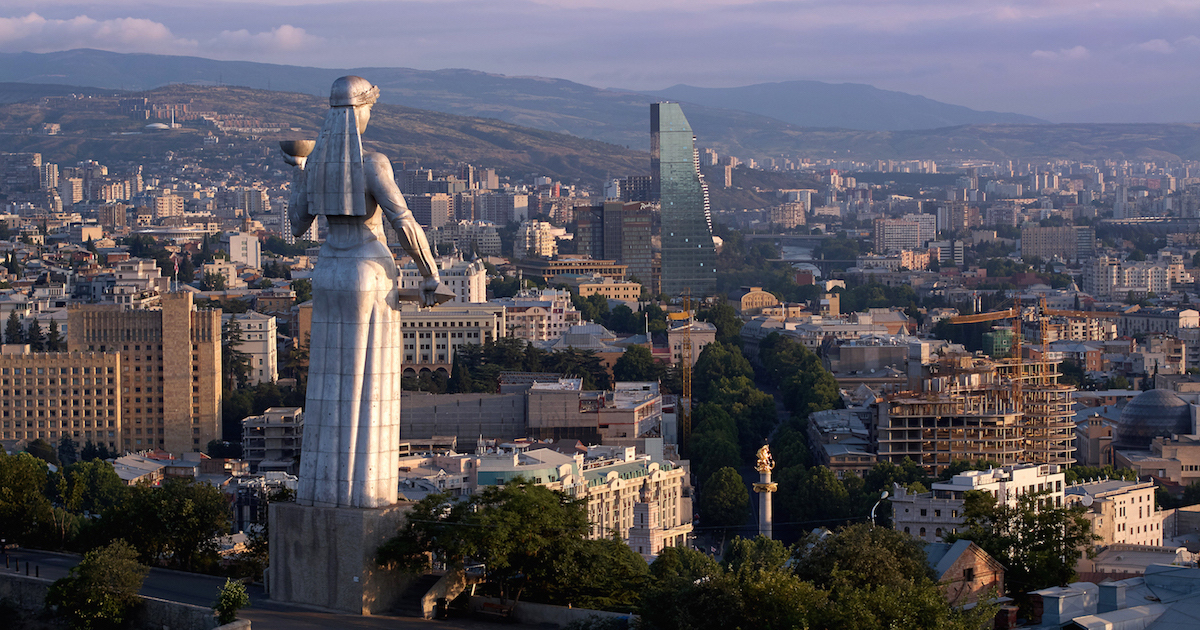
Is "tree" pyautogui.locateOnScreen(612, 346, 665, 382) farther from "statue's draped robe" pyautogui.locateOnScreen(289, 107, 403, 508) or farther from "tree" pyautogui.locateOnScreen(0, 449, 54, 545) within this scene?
"statue's draped robe" pyautogui.locateOnScreen(289, 107, 403, 508)

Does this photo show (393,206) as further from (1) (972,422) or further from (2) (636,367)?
(2) (636,367)

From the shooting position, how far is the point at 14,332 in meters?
74.9

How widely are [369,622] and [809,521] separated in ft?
100

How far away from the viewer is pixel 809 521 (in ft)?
159

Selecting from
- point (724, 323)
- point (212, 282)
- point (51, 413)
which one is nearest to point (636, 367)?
point (724, 323)

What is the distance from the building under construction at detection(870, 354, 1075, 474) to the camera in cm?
5450

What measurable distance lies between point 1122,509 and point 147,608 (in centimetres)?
3203

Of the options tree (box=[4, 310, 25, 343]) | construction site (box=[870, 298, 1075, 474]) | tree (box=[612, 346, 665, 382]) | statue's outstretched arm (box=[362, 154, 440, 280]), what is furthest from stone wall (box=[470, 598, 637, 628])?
tree (box=[4, 310, 25, 343])

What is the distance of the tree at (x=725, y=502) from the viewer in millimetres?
49188

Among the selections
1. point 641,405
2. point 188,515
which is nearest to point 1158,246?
point 641,405

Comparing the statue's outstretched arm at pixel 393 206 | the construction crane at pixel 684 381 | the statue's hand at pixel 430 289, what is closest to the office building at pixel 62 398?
the construction crane at pixel 684 381

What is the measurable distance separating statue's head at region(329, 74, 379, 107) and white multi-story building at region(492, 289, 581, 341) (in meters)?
65.5

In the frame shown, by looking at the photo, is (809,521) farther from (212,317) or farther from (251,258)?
(251,258)

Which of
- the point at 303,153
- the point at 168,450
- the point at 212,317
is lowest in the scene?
the point at 168,450
